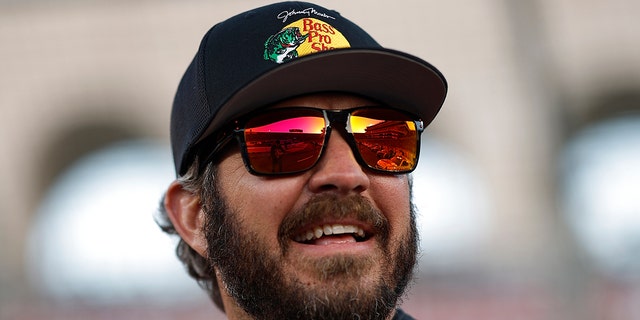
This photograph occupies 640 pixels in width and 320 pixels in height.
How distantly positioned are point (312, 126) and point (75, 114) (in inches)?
628

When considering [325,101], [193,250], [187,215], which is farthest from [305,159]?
[193,250]

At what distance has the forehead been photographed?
6.42 feet

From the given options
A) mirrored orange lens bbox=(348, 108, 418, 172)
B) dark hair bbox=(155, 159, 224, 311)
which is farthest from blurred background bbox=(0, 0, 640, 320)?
mirrored orange lens bbox=(348, 108, 418, 172)

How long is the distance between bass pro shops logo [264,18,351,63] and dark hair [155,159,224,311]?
31 centimetres

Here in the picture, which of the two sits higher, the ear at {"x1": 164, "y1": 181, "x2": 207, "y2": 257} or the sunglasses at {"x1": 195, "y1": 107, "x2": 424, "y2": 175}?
the sunglasses at {"x1": 195, "y1": 107, "x2": 424, "y2": 175}

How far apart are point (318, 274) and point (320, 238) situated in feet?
0.28

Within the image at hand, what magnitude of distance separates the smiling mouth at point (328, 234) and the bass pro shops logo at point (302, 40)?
1.24 feet

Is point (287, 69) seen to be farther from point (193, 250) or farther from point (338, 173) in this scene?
point (193, 250)

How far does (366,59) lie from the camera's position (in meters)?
1.94

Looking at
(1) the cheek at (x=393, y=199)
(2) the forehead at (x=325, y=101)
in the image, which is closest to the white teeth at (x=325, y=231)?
(1) the cheek at (x=393, y=199)

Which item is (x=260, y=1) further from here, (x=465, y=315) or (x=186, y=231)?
(x=186, y=231)

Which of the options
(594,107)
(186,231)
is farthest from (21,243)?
(186,231)
